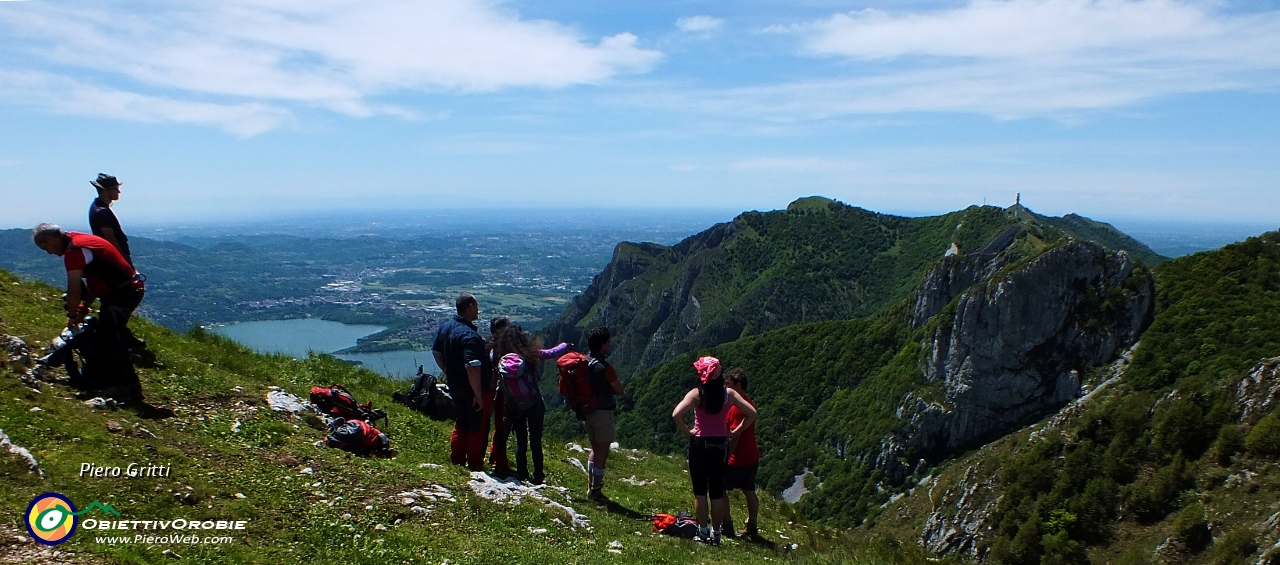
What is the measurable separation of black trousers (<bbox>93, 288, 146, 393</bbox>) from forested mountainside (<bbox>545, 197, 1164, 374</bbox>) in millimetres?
139961

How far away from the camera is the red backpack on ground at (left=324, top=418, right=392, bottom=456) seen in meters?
9.10

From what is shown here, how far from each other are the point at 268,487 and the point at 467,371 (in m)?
2.78

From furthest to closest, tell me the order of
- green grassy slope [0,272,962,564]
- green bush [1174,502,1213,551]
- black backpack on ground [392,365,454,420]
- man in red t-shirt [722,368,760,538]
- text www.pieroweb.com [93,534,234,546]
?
1. black backpack on ground [392,365,454,420]
2. green bush [1174,502,1213,551]
3. man in red t-shirt [722,368,760,538]
4. green grassy slope [0,272,962,564]
5. text www.pieroweb.com [93,534,234,546]

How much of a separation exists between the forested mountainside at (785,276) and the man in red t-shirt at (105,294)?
139975 millimetres

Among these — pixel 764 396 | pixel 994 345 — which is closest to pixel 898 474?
pixel 994 345

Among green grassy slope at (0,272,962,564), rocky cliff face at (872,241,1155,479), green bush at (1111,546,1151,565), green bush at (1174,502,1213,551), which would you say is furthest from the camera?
rocky cliff face at (872,241,1155,479)

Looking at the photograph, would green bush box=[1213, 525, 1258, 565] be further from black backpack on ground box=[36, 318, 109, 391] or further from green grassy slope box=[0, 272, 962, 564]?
black backpack on ground box=[36, 318, 109, 391]

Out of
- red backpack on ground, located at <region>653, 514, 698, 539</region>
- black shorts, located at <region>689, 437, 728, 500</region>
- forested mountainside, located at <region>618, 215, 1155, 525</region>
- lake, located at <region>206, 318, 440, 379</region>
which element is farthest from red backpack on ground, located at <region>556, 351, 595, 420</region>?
lake, located at <region>206, 318, 440, 379</region>

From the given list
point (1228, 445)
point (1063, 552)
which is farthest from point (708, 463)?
point (1228, 445)

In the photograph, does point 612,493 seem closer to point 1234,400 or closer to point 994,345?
point 1234,400

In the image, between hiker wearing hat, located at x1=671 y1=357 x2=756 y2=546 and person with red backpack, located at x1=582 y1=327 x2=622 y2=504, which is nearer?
hiker wearing hat, located at x1=671 y1=357 x2=756 y2=546

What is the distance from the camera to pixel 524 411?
31.5 ft

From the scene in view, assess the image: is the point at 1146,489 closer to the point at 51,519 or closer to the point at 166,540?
the point at 166,540

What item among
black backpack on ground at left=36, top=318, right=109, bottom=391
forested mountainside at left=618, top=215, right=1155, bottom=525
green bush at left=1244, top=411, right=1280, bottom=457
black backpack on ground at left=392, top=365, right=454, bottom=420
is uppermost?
black backpack on ground at left=36, top=318, right=109, bottom=391
